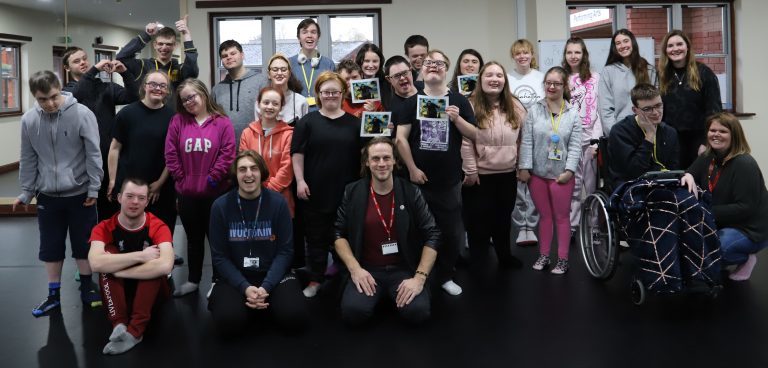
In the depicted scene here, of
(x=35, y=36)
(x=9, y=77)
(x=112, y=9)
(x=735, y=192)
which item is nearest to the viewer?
(x=735, y=192)

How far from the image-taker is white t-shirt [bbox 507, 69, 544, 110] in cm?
470

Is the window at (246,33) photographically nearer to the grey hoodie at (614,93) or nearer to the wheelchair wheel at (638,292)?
the grey hoodie at (614,93)

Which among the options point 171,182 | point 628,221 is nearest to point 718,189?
point 628,221

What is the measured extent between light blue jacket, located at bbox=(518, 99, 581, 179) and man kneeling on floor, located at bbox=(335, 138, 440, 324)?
0.90m

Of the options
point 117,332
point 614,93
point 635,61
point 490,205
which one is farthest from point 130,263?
point 635,61

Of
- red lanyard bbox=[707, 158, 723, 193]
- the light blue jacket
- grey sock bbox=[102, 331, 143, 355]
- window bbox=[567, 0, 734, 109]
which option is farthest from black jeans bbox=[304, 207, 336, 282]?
window bbox=[567, 0, 734, 109]

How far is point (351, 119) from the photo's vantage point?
11.6ft

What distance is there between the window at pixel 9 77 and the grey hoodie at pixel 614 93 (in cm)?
506

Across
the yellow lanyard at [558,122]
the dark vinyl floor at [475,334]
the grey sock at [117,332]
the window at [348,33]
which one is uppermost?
the window at [348,33]

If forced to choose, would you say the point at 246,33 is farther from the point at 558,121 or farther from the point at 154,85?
the point at 558,121

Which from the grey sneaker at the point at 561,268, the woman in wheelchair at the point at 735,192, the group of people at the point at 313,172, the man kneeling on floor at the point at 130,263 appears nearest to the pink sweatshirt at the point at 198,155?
the group of people at the point at 313,172

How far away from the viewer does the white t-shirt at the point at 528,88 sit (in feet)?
15.4

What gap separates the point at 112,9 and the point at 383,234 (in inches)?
185

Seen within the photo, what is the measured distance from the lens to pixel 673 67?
168 inches
